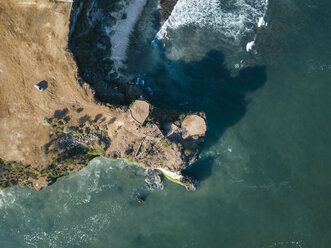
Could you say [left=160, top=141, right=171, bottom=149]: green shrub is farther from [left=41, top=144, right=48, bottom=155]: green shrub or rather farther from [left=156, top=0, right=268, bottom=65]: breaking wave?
[left=41, top=144, right=48, bottom=155]: green shrub

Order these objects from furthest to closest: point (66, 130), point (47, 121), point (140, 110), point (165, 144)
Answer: point (165, 144) < point (140, 110) < point (66, 130) < point (47, 121)

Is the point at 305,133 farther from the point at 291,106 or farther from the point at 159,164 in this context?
the point at 159,164

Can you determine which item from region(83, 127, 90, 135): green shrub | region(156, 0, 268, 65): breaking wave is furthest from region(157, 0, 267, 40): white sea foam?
region(83, 127, 90, 135): green shrub

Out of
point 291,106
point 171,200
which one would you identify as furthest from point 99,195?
point 291,106

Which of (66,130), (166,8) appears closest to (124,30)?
(166,8)

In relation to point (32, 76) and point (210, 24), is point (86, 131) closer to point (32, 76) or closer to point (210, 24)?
point (32, 76)

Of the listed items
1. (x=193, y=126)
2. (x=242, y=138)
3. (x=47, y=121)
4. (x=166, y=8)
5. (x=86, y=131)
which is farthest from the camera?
(x=166, y=8)
